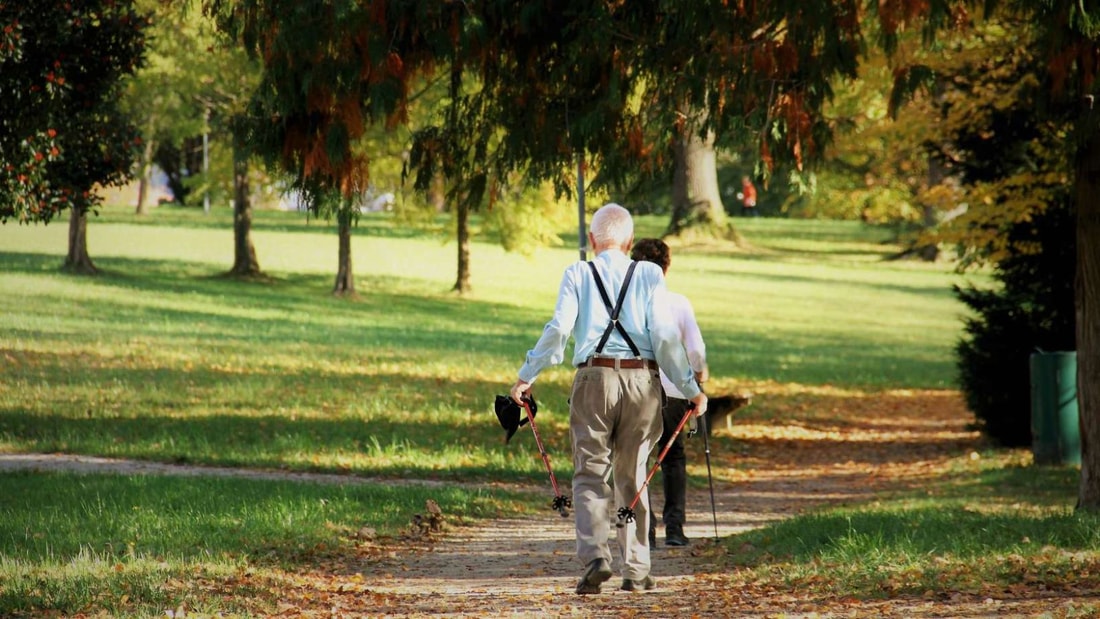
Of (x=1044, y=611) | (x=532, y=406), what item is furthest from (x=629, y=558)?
(x=1044, y=611)

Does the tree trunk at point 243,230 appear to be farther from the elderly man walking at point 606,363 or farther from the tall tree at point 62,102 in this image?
the elderly man walking at point 606,363

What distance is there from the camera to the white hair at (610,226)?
8047mm

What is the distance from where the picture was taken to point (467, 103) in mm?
13070

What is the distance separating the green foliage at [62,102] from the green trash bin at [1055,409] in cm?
1018

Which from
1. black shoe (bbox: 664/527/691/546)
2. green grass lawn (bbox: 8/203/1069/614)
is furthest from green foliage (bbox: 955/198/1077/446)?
black shoe (bbox: 664/527/691/546)

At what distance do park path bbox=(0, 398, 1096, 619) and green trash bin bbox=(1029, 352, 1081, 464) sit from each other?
1401 millimetres

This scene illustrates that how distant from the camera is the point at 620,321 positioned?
25.9ft

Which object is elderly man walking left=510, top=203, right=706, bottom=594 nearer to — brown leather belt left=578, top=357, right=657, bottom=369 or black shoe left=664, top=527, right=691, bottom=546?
brown leather belt left=578, top=357, right=657, bottom=369

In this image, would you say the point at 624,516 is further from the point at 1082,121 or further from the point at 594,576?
the point at 1082,121

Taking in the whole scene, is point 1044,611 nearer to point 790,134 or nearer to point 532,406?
point 532,406

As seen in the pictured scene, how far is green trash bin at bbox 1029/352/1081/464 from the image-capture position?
51.4 ft

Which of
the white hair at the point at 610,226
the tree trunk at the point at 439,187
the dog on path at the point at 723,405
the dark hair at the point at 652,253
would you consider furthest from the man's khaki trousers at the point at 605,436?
the dog on path at the point at 723,405

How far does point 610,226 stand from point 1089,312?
4.94 metres

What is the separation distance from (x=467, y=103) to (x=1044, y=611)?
7.53 meters
